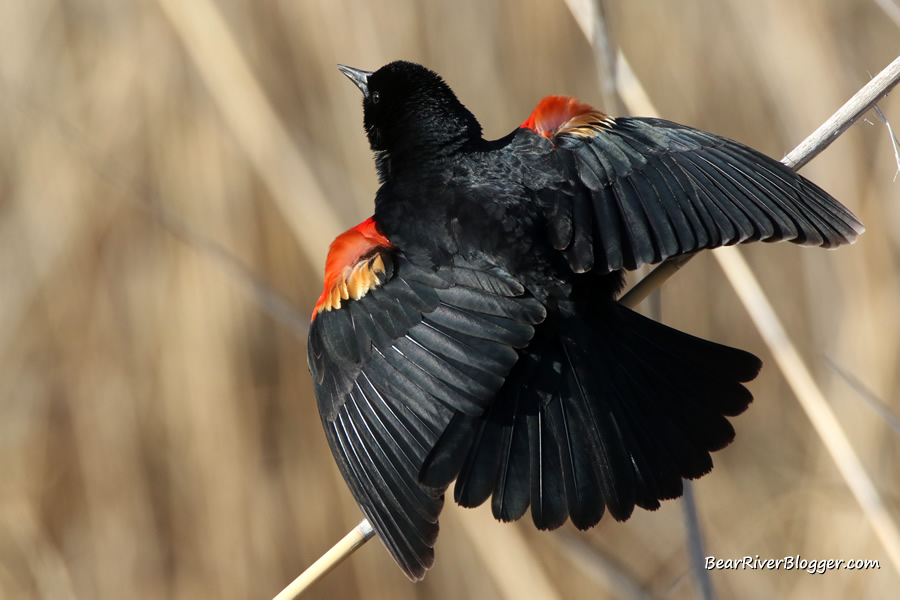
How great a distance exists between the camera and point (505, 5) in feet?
8.68

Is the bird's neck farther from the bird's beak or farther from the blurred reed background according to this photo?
the blurred reed background

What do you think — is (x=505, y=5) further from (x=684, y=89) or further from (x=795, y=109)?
(x=795, y=109)

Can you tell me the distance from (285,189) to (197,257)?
0.62 meters

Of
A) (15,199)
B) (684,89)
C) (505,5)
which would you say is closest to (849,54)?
(684,89)

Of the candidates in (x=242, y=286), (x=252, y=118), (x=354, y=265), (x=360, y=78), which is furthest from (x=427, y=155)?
(x=242, y=286)

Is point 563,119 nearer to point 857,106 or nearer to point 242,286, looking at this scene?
point 857,106

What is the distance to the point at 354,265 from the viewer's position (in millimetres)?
1726

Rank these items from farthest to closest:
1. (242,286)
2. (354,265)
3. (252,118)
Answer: (242,286)
(252,118)
(354,265)

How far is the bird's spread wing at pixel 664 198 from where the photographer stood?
5.11 ft

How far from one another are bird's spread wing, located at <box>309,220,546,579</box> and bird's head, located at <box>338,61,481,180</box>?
0.93 feet

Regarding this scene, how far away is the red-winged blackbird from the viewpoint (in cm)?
151

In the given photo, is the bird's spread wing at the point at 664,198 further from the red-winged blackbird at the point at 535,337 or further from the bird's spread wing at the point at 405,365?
the bird's spread wing at the point at 405,365

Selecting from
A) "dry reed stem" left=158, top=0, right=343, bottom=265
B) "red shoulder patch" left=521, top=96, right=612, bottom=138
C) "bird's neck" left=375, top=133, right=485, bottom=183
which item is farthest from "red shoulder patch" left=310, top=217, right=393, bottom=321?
"red shoulder patch" left=521, top=96, right=612, bottom=138

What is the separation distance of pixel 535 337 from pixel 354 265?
40 centimetres
